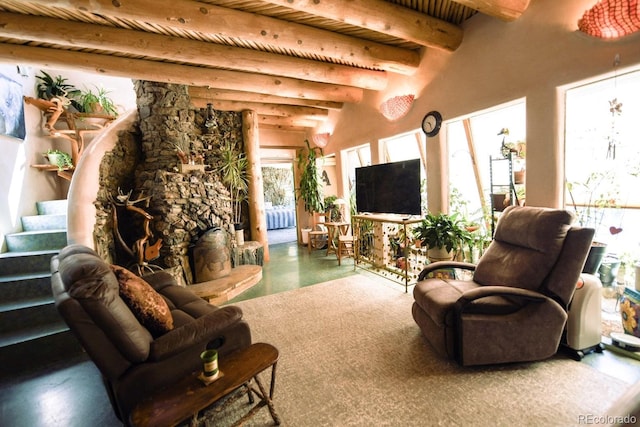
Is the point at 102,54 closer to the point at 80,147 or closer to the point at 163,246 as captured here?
the point at 80,147

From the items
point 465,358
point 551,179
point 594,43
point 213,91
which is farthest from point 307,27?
point 465,358

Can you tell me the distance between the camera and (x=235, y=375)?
1352 mm

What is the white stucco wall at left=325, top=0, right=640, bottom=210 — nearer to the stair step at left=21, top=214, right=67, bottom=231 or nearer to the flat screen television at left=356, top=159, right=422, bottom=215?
the flat screen television at left=356, top=159, right=422, bottom=215

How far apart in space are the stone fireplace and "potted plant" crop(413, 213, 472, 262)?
297 centimetres

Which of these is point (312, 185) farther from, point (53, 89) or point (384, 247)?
point (53, 89)

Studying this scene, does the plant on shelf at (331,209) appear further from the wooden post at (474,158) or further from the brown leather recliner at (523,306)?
the brown leather recliner at (523,306)

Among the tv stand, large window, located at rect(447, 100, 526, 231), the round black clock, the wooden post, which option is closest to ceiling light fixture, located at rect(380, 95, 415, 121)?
the round black clock

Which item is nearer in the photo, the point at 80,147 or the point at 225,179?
the point at 80,147

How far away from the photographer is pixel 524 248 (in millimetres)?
2164

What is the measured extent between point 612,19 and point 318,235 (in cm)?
503

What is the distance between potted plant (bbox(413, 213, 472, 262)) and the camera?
303 centimetres

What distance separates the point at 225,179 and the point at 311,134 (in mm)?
2536

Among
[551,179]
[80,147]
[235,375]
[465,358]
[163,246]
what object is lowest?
[465,358]

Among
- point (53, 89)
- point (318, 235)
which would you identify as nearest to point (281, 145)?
point (318, 235)
